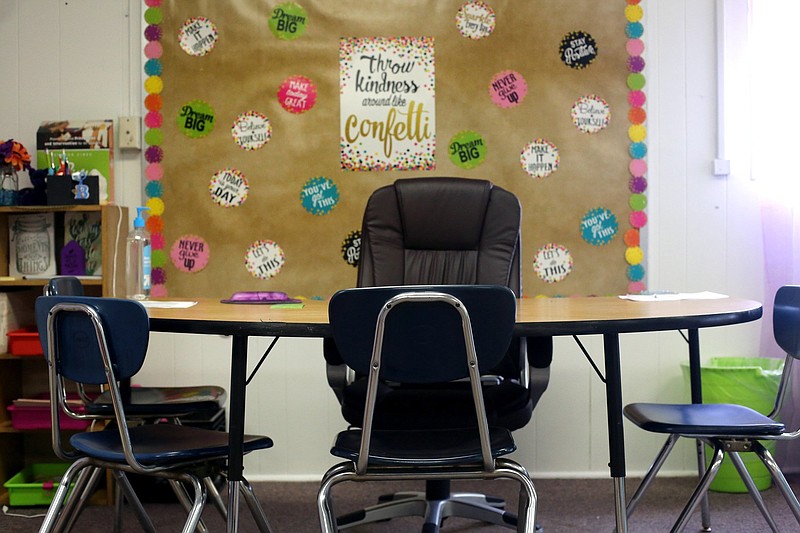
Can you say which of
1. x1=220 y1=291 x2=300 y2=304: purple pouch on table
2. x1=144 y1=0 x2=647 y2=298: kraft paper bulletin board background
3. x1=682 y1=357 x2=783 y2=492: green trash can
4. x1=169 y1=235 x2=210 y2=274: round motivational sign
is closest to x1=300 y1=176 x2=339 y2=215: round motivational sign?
x1=144 y1=0 x2=647 y2=298: kraft paper bulletin board background

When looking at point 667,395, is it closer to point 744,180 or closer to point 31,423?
point 744,180

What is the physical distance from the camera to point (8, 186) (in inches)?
114

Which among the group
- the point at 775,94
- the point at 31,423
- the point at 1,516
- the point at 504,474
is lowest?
the point at 1,516

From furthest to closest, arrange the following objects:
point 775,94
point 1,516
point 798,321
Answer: point 775,94 → point 1,516 → point 798,321

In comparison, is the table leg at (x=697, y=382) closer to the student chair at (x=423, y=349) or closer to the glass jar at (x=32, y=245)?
the student chair at (x=423, y=349)

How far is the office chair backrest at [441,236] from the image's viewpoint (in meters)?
2.41

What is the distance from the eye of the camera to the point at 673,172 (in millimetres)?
3086

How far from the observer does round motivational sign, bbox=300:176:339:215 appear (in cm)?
306

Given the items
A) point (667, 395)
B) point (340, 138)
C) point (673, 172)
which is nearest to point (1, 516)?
point (340, 138)

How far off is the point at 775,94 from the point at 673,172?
0.48 m

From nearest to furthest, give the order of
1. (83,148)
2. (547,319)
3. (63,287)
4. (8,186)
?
(547,319), (63,287), (8,186), (83,148)

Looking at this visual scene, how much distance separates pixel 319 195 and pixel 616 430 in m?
1.70

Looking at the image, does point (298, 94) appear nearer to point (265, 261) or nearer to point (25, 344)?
point (265, 261)

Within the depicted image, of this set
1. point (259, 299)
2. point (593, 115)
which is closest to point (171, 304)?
point (259, 299)
